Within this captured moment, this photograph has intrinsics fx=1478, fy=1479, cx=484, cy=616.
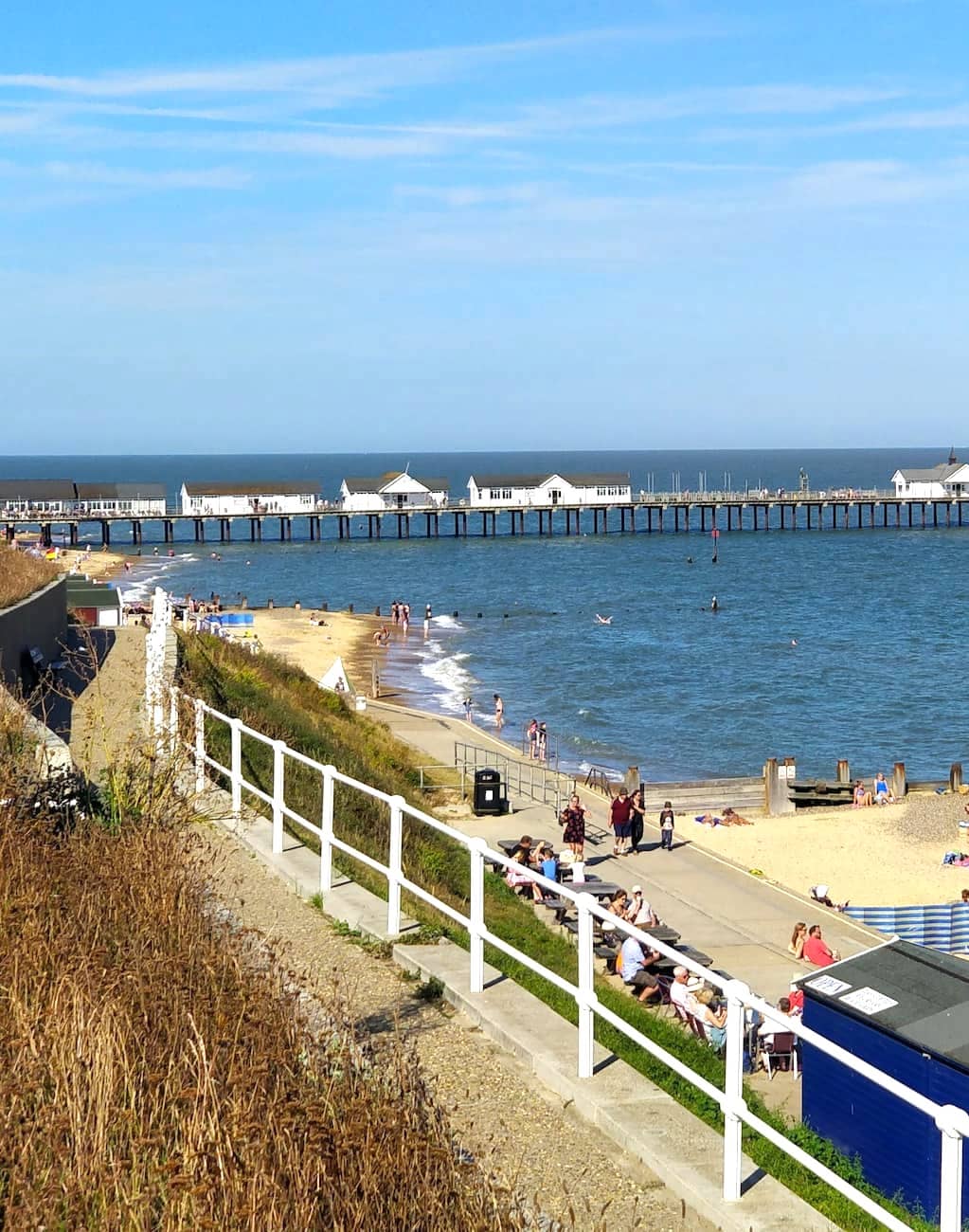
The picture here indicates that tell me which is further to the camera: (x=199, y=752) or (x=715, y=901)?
(x=715, y=901)

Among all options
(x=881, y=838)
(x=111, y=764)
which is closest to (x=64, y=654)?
(x=111, y=764)

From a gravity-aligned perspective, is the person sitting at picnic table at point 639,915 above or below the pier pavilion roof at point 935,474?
below

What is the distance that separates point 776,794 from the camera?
28688 mm

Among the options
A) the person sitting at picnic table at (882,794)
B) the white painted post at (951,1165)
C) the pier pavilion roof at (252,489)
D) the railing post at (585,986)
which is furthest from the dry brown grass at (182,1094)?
the pier pavilion roof at (252,489)

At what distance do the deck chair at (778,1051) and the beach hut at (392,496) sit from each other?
107506 millimetres

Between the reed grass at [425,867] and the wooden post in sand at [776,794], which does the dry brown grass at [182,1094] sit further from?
the wooden post in sand at [776,794]

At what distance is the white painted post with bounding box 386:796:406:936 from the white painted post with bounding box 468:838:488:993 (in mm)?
661

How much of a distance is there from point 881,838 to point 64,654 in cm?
1480

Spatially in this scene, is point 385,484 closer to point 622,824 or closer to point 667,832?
point 667,832

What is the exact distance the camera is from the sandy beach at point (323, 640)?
49.3 metres

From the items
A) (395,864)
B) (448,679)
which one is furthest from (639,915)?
(448,679)

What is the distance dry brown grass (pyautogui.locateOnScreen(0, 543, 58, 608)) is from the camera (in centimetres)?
1722

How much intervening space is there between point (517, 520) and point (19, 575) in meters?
129

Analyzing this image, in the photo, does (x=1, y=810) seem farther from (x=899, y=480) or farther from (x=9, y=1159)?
(x=899, y=480)
